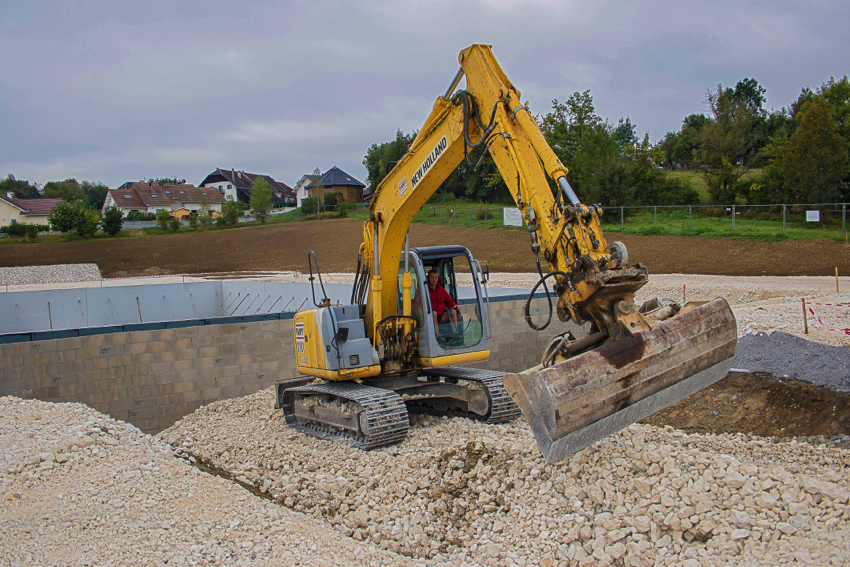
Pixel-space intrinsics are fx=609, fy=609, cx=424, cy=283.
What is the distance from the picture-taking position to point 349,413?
7.55 metres

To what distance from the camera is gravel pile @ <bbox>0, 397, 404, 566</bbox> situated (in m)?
4.79

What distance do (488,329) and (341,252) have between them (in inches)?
1185

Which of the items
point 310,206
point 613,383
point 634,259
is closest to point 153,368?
point 613,383

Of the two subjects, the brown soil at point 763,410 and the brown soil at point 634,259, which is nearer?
the brown soil at point 763,410

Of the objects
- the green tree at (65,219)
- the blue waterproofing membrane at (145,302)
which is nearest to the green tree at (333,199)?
the green tree at (65,219)

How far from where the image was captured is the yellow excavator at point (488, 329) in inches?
177

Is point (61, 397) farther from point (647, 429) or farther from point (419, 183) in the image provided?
point (647, 429)

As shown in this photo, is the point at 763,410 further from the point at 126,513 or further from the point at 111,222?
the point at 111,222

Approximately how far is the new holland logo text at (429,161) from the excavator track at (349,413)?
2611mm

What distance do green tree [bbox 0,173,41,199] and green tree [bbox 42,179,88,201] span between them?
2161 millimetres

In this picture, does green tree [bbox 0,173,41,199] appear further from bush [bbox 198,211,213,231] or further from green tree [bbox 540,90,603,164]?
green tree [bbox 540,90,603,164]

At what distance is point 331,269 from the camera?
33781 mm

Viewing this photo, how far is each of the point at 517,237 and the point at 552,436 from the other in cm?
2992

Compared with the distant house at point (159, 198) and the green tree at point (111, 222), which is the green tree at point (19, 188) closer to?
the distant house at point (159, 198)
